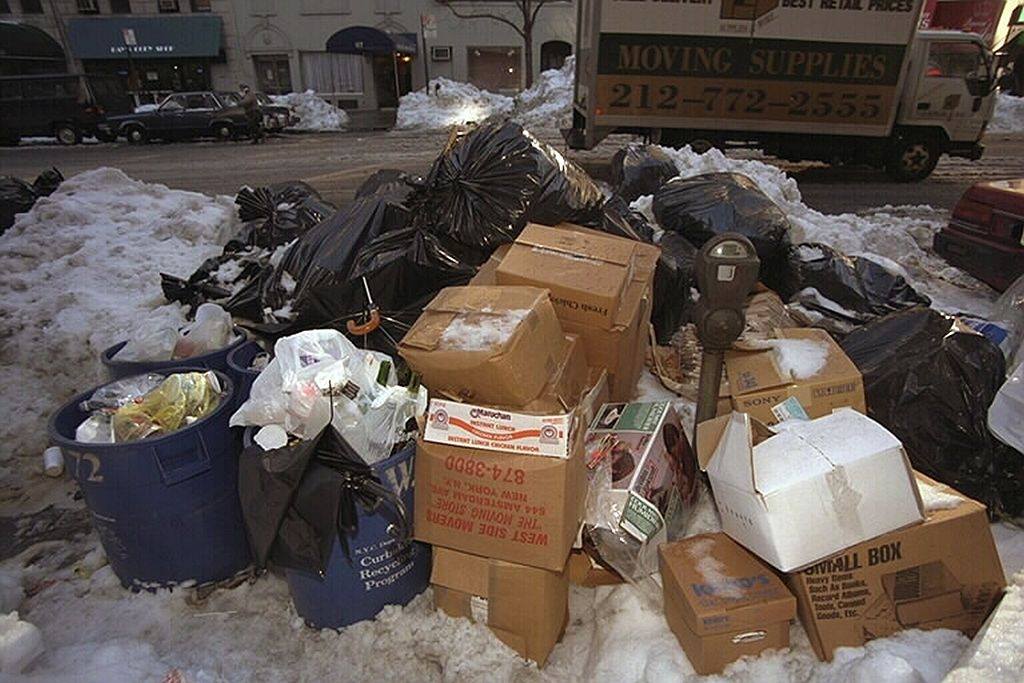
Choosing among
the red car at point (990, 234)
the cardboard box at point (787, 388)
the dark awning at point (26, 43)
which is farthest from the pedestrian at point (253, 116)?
the cardboard box at point (787, 388)

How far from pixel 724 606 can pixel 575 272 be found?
1.25 metres

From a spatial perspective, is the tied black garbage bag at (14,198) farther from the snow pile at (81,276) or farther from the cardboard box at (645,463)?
the cardboard box at (645,463)

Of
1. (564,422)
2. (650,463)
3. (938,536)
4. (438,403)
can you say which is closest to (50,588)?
(438,403)

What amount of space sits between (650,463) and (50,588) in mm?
2335

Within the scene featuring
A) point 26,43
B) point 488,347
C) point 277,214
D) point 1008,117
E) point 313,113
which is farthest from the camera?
point 26,43

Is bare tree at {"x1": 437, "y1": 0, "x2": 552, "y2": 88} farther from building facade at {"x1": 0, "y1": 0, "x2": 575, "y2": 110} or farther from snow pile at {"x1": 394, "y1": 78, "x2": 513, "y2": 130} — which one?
snow pile at {"x1": 394, "y1": 78, "x2": 513, "y2": 130}

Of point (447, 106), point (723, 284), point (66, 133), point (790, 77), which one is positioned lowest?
point (66, 133)

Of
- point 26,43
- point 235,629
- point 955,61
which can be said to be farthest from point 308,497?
point 26,43

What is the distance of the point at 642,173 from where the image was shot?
17.9 ft

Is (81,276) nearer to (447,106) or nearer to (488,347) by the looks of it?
(488,347)

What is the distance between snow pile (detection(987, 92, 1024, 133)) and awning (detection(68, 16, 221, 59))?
21.9 metres

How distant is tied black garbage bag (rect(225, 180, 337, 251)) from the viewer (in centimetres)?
436

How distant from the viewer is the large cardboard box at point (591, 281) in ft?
7.46

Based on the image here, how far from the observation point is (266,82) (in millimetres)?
20656
